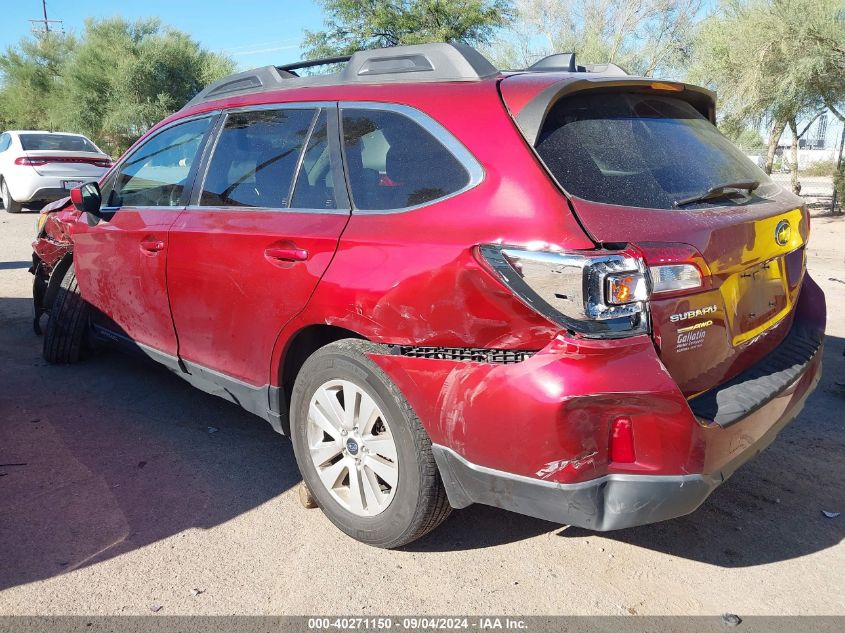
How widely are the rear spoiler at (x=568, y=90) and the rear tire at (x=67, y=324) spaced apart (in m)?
3.79

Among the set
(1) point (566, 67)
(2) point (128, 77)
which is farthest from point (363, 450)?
(2) point (128, 77)

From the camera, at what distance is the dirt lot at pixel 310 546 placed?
8.89 feet

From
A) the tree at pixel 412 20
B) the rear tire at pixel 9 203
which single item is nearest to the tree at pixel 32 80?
the tree at pixel 412 20

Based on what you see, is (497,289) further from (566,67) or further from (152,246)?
(152,246)

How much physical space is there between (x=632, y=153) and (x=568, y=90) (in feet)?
1.08

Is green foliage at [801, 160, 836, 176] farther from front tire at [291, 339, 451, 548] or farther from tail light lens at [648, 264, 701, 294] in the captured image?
front tire at [291, 339, 451, 548]

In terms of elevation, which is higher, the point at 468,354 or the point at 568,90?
the point at 568,90

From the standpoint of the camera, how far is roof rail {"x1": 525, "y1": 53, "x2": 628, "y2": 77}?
317 cm

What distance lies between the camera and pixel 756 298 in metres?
2.81

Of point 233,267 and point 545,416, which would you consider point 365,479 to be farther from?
point 233,267

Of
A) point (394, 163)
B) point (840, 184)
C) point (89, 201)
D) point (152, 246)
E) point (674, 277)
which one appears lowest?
point (840, 184)

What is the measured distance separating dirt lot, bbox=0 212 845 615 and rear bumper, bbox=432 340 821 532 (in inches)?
18.0

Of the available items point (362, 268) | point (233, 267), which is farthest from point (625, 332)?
point (233, 267)

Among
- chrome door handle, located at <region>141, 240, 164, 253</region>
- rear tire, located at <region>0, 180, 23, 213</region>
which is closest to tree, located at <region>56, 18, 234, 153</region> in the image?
rear tire, located at <region>0, 180, 23, 213</region>
